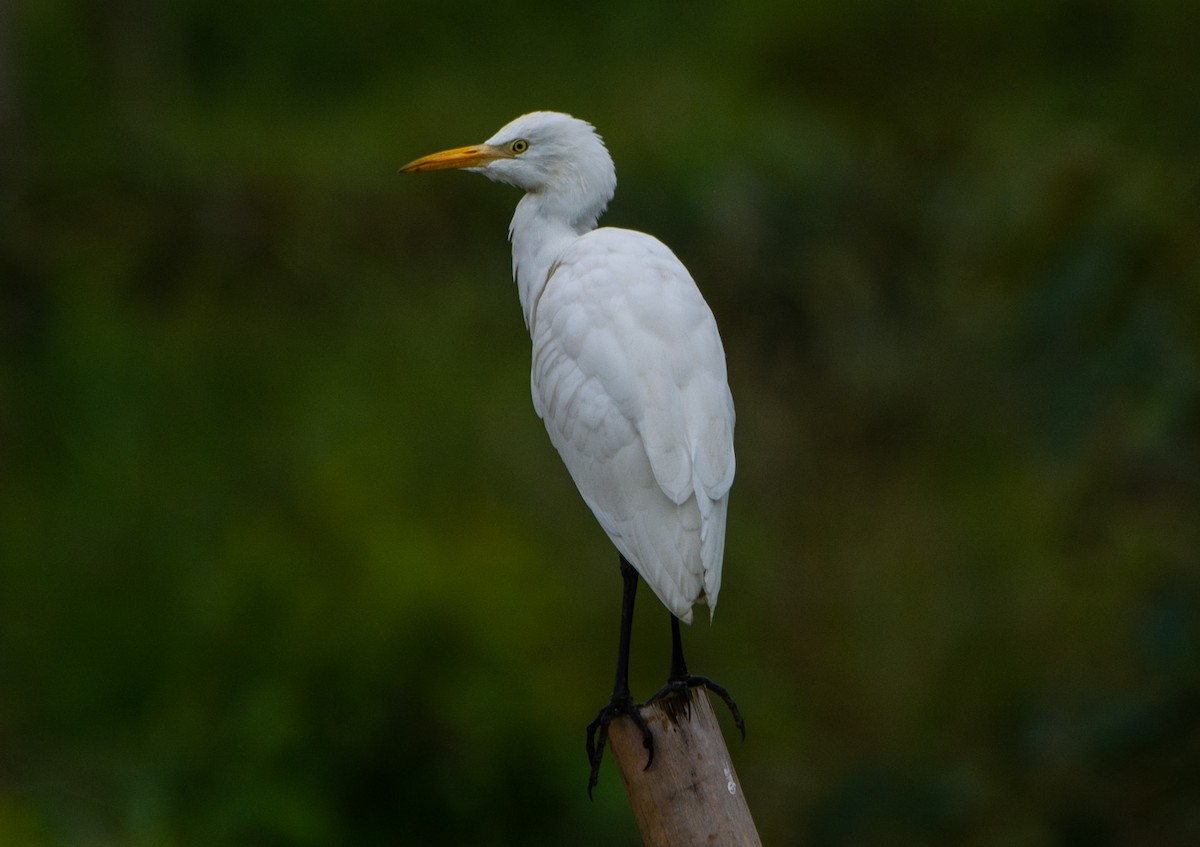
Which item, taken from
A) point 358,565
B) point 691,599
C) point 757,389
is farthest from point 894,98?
point 691,599

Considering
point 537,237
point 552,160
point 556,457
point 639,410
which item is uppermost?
point 552,160

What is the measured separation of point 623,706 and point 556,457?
2.67 meters

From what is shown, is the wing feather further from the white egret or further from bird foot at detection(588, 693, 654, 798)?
bird foot at detection(588, 693, 654, 798)

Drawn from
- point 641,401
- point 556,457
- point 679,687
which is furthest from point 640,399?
point 556,457

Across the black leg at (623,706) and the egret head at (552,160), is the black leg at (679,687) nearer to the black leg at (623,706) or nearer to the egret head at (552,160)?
the black leg at (623,706)

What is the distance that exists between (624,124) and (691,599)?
5.11 m

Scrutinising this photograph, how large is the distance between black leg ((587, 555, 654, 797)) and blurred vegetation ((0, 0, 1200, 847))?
2.78 feet

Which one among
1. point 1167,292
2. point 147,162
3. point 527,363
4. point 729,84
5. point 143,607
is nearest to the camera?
point 1167,292

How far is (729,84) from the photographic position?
23.8 feet

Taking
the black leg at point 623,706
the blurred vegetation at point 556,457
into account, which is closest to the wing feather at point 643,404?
the black leg at point 623,706

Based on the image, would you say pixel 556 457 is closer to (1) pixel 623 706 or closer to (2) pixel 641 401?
(2) pixel 641 401

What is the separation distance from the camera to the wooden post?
1.60 m

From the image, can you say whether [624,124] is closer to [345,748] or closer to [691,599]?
[345,748]

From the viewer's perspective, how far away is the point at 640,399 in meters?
1.96
